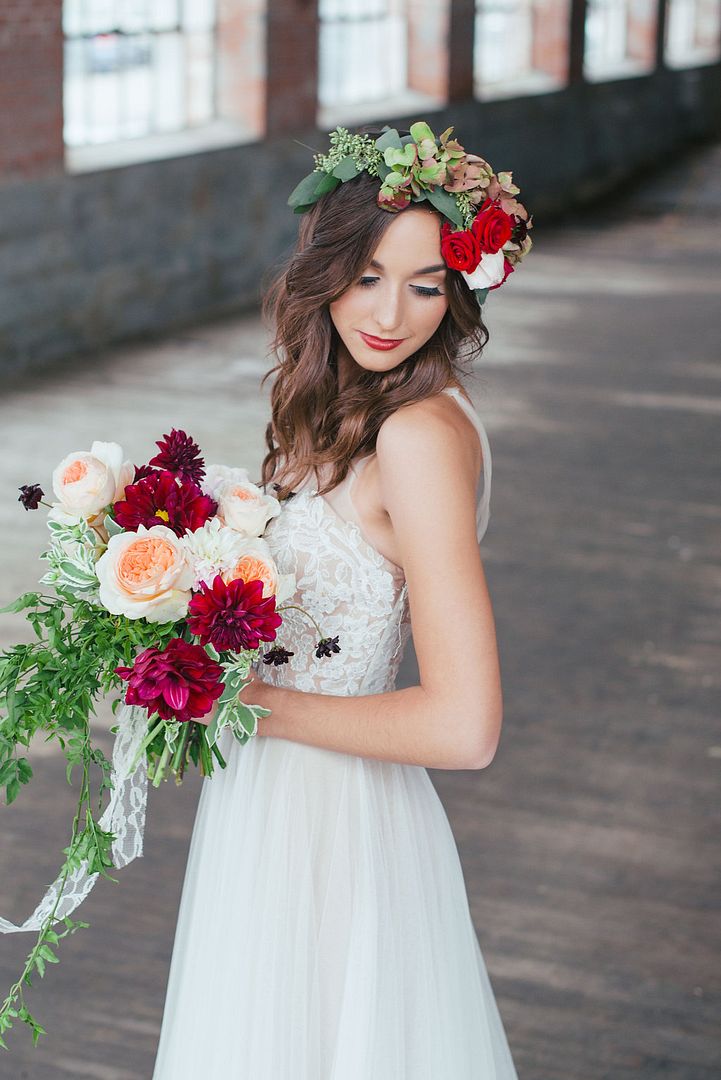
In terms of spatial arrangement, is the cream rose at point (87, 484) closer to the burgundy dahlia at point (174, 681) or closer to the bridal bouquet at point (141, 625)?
the bridal bouquet at point (141, 625)

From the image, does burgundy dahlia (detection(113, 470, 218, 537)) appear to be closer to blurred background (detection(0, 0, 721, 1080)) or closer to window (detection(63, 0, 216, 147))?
blurred background (detection(0, 0, 721, 1080))

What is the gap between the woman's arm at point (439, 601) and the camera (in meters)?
1.76

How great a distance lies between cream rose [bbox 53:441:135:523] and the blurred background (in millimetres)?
684

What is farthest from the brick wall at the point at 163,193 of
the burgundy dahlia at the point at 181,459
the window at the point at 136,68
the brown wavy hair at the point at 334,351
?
the burgundy dahlia at the point at 181,459

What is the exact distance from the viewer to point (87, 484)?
186 centimetres

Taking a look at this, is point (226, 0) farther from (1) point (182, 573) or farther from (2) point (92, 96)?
(1) point (182, 573)

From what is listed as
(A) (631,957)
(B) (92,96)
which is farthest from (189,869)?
(B) (92,96)

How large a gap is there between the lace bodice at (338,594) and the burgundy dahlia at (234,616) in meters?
0.22

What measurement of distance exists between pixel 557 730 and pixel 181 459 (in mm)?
2832

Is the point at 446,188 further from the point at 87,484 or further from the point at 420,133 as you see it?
the point at 87,484

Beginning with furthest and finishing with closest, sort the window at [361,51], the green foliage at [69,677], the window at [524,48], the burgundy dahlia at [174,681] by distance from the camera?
the window at [524,48], the window at [361,51], the green foliage at [69,677], the burgundy dahlia at [174,681]

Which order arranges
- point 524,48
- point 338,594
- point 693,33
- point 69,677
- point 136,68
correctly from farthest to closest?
1. point 693,33
2. point 524,48
3. point 136,68
4. point 338,594
5. point 69,677

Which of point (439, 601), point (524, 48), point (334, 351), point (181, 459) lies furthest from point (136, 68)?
point (439, 601)

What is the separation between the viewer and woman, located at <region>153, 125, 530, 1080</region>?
1.82m
